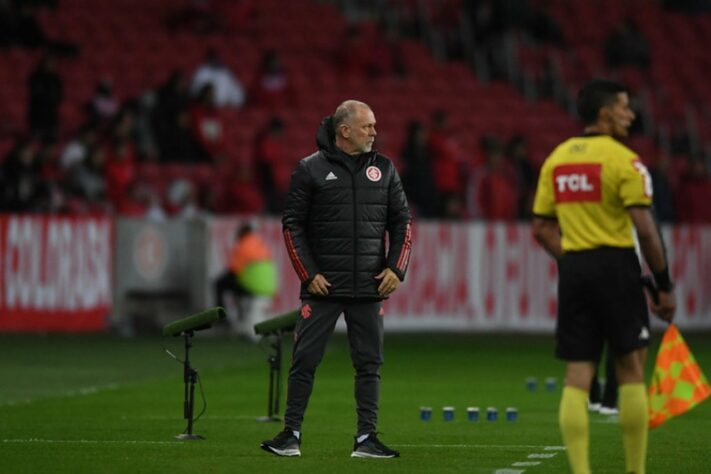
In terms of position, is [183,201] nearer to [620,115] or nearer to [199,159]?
[199,159]

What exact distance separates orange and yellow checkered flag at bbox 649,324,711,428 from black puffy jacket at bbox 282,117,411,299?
211cm

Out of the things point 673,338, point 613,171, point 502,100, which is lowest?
point 673,338

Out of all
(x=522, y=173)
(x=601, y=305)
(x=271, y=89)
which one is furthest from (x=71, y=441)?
(x=271, y=89)

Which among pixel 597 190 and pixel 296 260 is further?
pixel 296 260

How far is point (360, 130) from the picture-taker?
39.0ft

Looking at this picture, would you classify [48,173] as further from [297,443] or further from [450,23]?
[297,443]

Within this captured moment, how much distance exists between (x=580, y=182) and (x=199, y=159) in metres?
19.3

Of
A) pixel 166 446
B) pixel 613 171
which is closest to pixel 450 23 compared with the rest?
pixel 166 446

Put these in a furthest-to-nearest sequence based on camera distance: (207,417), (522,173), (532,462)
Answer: (522,173)
(207,417)
(532,462)

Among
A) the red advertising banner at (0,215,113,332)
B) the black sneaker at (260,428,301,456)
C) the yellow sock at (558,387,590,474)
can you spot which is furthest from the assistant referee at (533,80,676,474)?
the red advertising banner at (0,215,113,332)

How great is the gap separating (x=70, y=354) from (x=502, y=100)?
12.3m

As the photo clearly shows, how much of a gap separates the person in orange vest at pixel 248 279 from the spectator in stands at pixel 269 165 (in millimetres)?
1461

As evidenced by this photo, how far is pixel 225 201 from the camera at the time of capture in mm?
27766

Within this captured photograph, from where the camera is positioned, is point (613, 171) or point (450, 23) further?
point (450, 23)
